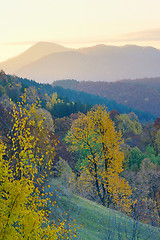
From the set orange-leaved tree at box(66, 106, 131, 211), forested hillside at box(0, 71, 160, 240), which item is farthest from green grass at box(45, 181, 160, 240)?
orange-leaved tree at box(66, 106, 131, 211)

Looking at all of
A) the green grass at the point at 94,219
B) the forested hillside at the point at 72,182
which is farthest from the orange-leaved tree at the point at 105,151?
the green grass at the point at 94,219

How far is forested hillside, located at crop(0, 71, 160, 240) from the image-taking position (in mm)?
9922

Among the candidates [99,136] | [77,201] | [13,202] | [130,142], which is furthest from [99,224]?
[130,142]

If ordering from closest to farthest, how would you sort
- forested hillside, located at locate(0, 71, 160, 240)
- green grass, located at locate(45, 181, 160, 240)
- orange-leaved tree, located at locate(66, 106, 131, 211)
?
forested hillside, located at locate(0, 71, 160, 240) → green grass, located at locate(45, 181, 160, 240) → orange-leaved tree, located at locate(66, 106, 131, 211)

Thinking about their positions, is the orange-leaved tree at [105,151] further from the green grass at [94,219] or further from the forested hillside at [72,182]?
the green grass at [94,219]

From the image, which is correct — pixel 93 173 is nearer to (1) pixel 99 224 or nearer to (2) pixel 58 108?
(1) pixel 99 224

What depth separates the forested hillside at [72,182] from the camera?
9.92m

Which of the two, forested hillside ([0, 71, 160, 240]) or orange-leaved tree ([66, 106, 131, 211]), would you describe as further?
orange-leaved tree ([66, 106, 131, 211])

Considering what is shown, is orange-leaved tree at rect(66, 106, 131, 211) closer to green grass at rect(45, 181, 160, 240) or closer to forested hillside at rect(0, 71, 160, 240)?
forested hillside at rect(0, 71, 160, 240)

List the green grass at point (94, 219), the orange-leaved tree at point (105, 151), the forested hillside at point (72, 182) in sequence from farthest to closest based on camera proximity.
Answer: the orange-leaved tree at point (105, 151)
the green grass at point (94, 219)
the forested hillside at point (72, 182)

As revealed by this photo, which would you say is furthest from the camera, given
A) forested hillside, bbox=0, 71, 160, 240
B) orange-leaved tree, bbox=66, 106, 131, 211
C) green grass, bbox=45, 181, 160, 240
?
orange-leaved tree, bbox=66, 106, 131, 211

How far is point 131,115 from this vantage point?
132750 mm

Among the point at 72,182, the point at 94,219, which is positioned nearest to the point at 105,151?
the point at 72,182

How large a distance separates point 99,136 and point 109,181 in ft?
16.1
